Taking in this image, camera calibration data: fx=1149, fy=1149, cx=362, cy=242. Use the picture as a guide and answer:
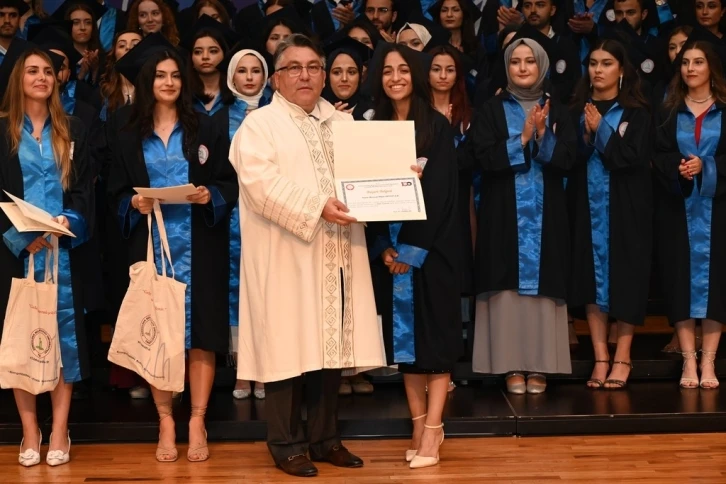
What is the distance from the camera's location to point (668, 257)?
21.0ft

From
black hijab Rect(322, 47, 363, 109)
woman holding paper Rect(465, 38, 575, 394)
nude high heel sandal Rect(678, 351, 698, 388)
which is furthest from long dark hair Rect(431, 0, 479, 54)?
nude high heel sandal Rect(678, 351, 698, 388)

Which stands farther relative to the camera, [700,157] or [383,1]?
[383,1]

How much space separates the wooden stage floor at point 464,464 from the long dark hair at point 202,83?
191 centimetres

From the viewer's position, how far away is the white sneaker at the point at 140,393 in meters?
6.14

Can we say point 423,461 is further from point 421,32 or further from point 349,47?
point 421,32

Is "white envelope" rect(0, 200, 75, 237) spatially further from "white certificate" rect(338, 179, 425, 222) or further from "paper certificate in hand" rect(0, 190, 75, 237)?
"white certificate" rect(338, 179, 425, 222)

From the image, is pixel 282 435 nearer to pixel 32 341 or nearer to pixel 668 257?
pixel 32 341

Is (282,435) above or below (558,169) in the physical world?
below

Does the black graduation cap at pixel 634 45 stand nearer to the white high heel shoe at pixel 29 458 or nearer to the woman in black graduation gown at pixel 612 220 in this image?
the woman in black graduation gown at pixel 612 220

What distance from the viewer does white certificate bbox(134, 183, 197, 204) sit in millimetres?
5051

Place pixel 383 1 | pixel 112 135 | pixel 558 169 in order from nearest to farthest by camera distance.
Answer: pixel 112 135 < pixel 558 169 < pixel 383 1

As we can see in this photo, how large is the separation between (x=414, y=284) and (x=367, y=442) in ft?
2.98

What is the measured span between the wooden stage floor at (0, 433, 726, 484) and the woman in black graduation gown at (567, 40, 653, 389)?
78 centimetres

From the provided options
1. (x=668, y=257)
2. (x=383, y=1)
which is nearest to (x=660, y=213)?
(x=668, y=257)
